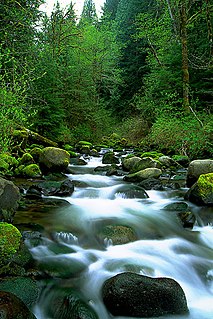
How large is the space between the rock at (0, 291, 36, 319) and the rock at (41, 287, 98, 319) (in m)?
0.50

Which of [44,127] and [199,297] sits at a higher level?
[44,127]

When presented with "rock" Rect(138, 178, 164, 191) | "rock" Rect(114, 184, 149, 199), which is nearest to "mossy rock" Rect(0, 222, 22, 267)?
"rock" Rect(114, 184, 149, 199)

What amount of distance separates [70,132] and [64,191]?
12.4 metres

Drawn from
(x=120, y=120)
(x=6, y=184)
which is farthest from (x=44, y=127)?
(x=120, y=120)

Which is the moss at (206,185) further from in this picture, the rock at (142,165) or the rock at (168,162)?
the rock at (168,162)

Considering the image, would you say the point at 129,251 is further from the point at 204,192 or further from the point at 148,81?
the point at 148,81

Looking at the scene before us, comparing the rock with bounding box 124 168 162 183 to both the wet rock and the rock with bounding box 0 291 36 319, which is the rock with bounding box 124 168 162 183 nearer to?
the wet rock

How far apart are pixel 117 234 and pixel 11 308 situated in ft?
8.94

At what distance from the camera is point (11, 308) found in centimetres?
301

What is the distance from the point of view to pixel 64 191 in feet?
26.4

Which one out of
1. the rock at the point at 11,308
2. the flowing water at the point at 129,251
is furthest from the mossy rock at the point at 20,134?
the rock at the point at 11,308

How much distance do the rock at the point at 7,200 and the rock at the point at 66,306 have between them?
6.94 feet

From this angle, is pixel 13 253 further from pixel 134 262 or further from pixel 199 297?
pixel 199 297

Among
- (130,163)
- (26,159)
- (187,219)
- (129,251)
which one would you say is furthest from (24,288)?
(130,163)
